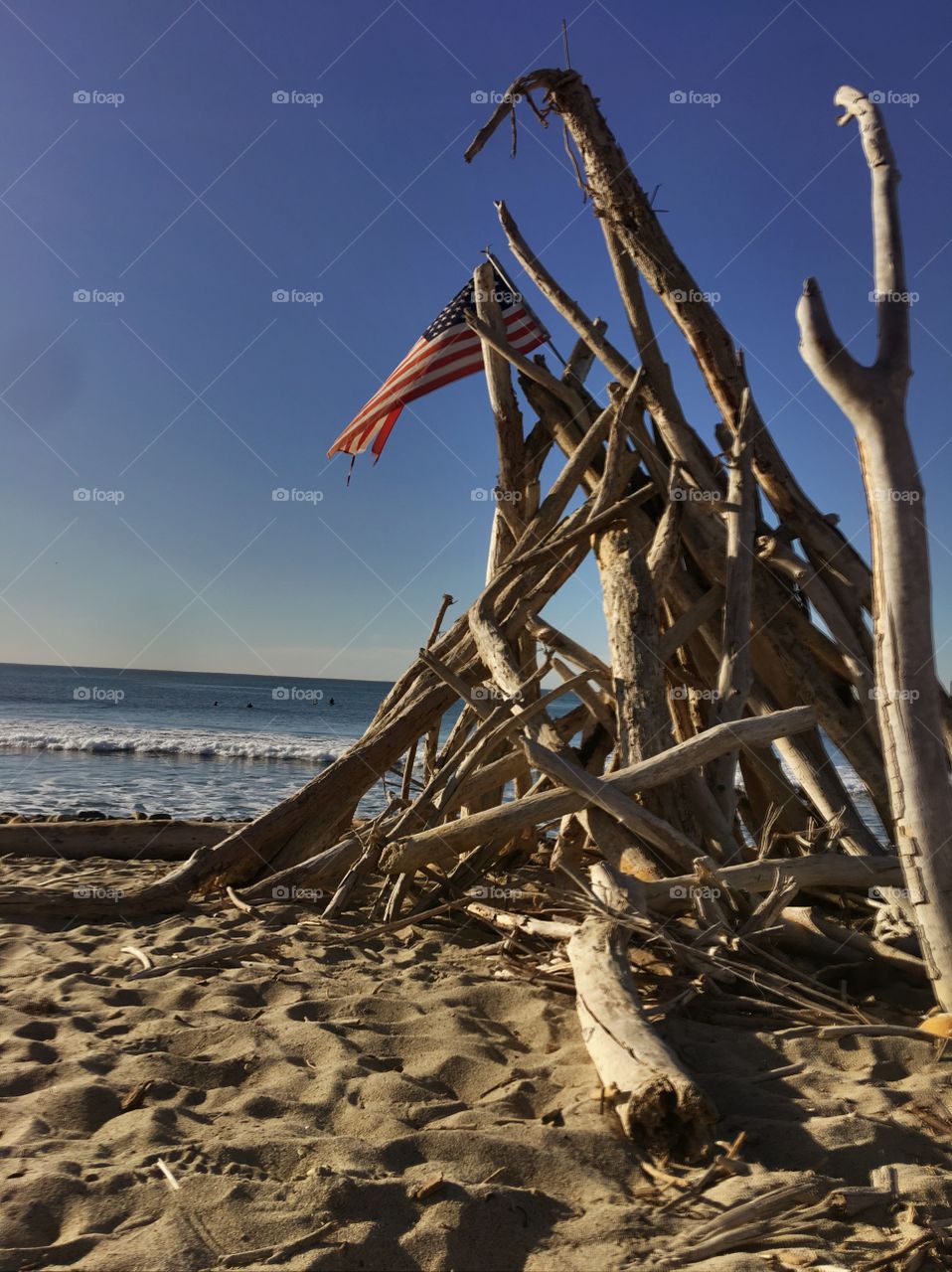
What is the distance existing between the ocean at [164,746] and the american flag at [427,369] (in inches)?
79.2

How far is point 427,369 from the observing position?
6.61 m

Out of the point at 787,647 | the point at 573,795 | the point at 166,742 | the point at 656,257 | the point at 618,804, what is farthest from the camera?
the point at 166,742

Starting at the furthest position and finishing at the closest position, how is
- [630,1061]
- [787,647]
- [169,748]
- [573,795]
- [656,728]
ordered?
[169,748] < [787,647] < [656,728] < [573,795] < [630,1061]

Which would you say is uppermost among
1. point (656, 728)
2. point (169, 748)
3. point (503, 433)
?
point (503, 433)

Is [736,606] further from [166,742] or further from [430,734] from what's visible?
[166,742]

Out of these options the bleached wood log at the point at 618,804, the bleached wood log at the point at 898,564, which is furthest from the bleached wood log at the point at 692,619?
the bleached wood log at the point at 898,564

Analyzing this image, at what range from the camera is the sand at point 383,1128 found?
2.03 meters

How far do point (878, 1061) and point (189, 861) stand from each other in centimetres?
391

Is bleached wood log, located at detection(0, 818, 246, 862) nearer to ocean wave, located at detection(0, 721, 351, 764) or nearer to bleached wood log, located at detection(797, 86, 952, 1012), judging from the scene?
bleached wood log, located at detection(797, 86, 952, 1012)

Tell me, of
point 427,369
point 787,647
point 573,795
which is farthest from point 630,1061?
point 427,369

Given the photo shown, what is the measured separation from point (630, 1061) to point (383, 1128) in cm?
75

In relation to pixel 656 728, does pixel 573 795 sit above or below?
below

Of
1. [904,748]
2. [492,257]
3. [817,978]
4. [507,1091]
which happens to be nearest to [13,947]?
[507,1091]

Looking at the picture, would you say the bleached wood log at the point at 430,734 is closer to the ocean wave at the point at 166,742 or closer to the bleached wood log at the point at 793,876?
the bleached wood log at the point at 793,876
